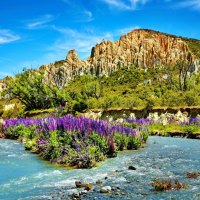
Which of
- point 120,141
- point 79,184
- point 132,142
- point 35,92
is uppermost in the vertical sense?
point 35,92

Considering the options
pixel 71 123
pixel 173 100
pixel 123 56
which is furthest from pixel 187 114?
pixel 123 56

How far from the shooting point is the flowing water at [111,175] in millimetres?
12891

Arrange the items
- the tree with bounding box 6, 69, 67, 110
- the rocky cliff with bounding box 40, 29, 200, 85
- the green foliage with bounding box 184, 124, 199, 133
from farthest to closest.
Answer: the rocky cliff with bounding box 40, 29, 200, 85 < the tree with bounding box 6, 69, 67, 110 < the green foliage with bounding box 184, 124, 199, 133

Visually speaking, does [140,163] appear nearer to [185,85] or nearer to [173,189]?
[173,189]

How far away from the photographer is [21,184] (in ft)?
49.1

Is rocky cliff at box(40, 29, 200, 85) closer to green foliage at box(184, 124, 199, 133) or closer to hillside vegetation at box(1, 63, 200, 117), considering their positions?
hillside vegetation at box(1, 63, 200, 117)

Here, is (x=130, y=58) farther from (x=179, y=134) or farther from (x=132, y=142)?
(x=132, y=142)

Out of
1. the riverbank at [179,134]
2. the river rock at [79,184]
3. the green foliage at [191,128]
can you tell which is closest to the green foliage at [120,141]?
the river rock at [79,184]

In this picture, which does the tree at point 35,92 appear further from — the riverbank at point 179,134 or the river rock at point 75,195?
the river rock at point 75,195

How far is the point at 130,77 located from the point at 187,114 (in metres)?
97.2

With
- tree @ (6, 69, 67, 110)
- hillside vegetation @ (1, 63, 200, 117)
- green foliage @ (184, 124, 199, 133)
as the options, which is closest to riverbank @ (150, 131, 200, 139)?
green foliage @ (184, 124, 199, 133)

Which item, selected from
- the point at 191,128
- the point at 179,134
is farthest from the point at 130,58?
the point at 191,128

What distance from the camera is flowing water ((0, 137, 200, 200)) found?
1289 centimetres

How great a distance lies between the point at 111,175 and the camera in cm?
1609
